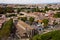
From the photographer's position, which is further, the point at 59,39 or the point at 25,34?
the point at 25,34

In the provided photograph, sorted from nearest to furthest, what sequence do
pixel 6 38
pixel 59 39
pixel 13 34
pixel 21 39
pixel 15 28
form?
pixel 59 39 → pixel 6 38 → pixel 21 39 → pixel 13 34 → pixel 15 28

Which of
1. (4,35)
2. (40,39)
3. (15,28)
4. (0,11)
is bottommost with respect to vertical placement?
(0,11)

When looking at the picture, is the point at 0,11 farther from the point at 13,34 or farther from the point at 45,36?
the point at 45,36

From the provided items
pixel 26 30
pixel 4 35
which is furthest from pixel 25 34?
pixel 4 35

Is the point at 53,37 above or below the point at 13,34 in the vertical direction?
above

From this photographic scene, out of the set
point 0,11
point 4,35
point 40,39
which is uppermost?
point 40,39

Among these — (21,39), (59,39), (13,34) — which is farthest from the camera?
(13,34)

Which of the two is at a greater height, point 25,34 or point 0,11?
point 25,34

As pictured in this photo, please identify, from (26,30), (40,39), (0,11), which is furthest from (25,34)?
(0,11)

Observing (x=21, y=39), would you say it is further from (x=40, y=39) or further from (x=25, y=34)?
(x=40, y=39)
